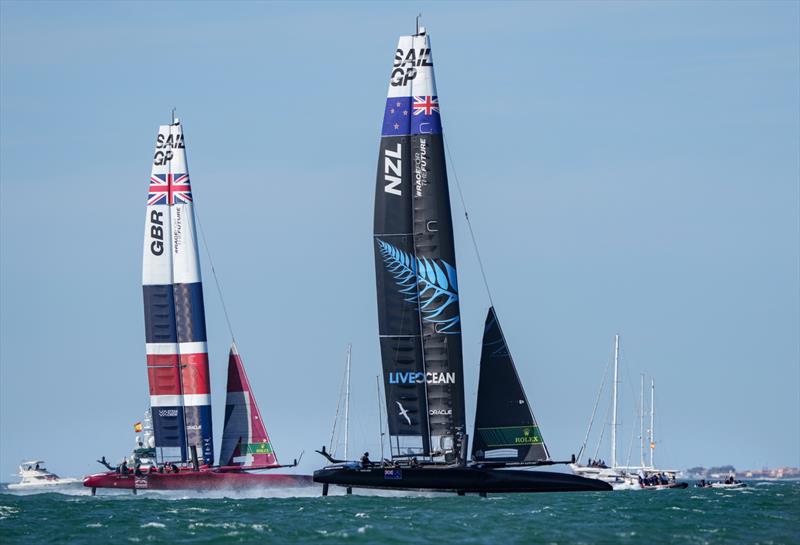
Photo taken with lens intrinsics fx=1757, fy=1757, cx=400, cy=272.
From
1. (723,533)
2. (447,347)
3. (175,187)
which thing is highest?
(175,187)

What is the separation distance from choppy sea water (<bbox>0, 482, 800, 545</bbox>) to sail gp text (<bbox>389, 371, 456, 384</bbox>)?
4.34m

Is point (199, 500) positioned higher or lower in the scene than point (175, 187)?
lower

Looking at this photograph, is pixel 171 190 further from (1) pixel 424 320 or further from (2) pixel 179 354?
(1) pixel 424 320

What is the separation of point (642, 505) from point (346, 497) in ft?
39.1

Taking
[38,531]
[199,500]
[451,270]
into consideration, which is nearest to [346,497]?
[199,500]

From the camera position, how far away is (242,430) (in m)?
80.1

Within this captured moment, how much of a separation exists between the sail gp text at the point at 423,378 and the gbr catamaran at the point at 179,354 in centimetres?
1512

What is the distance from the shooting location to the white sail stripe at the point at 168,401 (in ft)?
273

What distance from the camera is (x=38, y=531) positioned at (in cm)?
5581

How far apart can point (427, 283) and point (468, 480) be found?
7.67 metres

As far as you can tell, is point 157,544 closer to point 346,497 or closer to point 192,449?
point 346,497

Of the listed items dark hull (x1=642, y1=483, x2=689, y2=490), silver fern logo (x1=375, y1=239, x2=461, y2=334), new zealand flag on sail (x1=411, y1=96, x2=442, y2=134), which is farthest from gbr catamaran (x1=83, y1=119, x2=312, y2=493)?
dark hull (x1=642, y1=483, x2=689, y2=490)

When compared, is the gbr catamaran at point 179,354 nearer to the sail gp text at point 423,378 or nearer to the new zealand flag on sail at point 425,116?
the sail gp text at point 423,378

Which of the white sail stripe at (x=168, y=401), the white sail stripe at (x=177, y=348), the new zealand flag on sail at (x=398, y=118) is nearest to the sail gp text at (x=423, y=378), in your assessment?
the new zealand flag on sail at (x=398, y=118)
